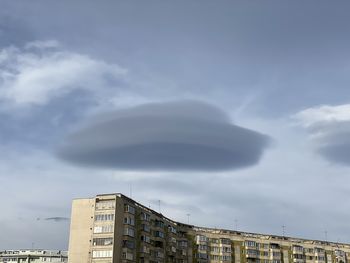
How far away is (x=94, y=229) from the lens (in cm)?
14700

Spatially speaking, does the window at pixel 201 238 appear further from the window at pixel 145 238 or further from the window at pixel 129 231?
the window at pixel 129 231

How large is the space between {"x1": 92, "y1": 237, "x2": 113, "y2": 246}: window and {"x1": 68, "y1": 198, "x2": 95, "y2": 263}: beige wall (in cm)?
218

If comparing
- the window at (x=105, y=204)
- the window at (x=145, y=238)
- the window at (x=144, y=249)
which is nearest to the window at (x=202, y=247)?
the window at (x=145, y=238)

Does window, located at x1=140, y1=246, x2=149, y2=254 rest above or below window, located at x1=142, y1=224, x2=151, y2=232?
below

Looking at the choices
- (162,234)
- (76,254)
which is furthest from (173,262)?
(76,254)

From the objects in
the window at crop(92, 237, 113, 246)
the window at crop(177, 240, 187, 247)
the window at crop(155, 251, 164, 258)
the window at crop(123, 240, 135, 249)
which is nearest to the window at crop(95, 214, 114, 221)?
the window at crop(92, 237, 113, 246)

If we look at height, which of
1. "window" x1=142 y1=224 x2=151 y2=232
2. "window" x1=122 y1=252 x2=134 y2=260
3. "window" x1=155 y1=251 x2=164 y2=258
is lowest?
"window" x1=122 y1=252 x2=134 y2=260

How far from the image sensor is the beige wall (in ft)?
480

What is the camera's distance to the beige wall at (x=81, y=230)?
480 feet

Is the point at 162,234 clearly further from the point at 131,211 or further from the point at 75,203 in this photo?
the point at 75,203

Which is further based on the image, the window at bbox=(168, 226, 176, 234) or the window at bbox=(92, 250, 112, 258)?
the window at bbox=(168, 226, 176, 234)

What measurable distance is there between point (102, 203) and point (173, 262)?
43.0 m

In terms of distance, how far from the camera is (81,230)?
149 m

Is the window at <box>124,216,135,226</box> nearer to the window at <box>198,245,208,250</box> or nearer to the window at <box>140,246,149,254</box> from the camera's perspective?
the window at <box>140,246,149,254</box>
